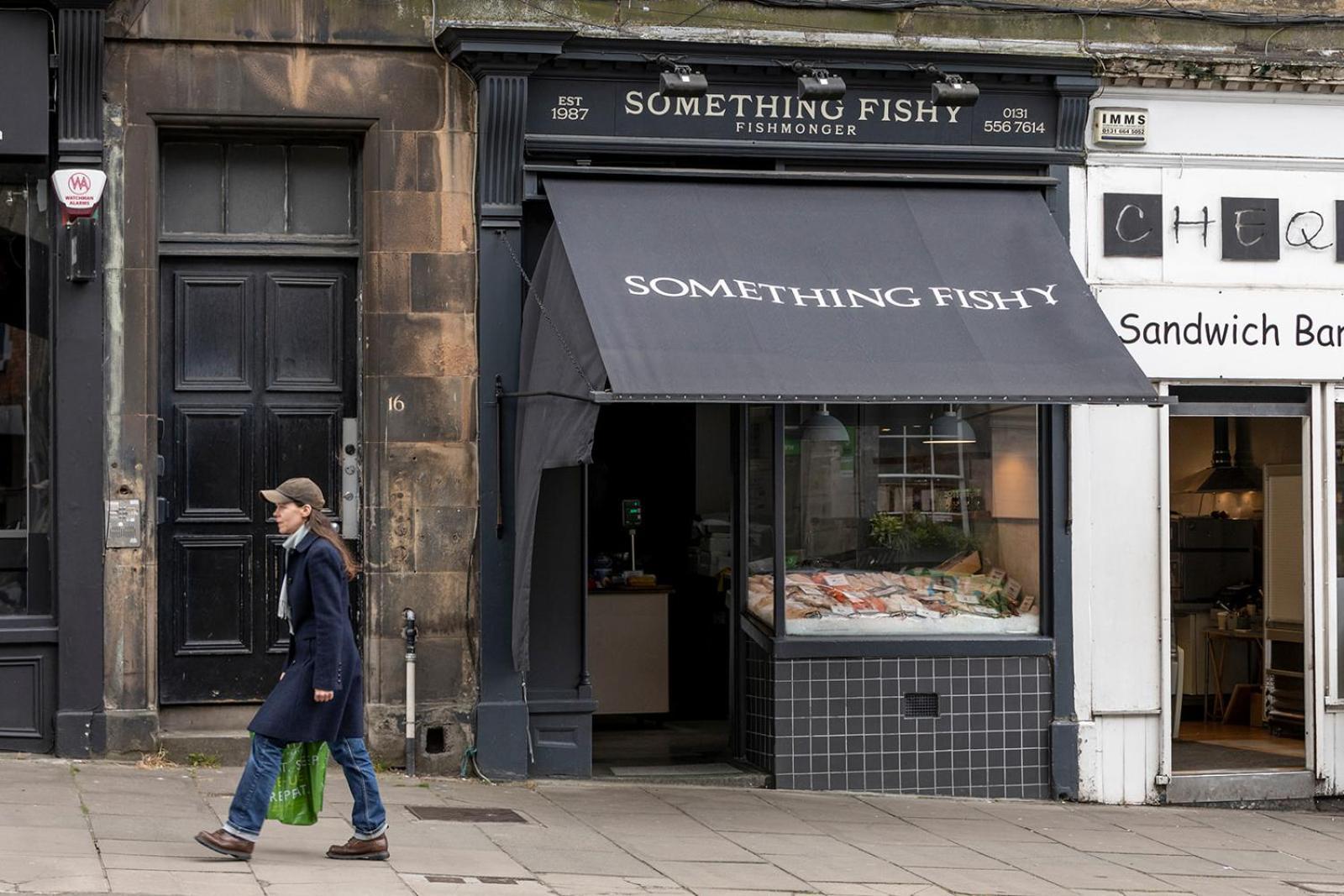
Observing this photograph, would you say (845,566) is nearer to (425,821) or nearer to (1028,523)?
(1028,523)

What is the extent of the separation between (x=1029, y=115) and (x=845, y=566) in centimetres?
324

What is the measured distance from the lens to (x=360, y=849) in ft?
26.9

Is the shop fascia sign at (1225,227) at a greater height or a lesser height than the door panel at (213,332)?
greater

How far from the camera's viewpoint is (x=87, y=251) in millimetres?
10422

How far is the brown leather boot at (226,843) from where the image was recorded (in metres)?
7.85

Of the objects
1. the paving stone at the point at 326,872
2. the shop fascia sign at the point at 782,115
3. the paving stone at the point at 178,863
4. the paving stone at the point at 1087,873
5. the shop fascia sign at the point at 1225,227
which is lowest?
the paving stone at the point at 1087,873

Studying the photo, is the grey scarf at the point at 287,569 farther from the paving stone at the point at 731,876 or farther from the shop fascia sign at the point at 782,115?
the shop fascia sign at the point at 782,115

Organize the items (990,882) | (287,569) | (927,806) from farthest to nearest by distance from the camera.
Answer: (927,806), (990,882), (287,569)

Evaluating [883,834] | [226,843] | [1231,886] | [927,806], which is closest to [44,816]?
[226,843]

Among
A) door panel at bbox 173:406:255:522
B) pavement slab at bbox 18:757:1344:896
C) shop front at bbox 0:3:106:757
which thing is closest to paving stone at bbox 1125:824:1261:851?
pavement slab at bbox 18:757:1344:896

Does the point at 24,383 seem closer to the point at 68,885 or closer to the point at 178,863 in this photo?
the point at 178,863

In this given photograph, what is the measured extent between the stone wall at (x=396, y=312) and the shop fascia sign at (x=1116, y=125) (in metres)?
4.16

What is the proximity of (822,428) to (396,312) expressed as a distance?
289 cm

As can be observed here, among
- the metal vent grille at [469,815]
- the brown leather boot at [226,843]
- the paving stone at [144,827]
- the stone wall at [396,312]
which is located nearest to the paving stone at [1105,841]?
the metal vent grille at [469,815]
